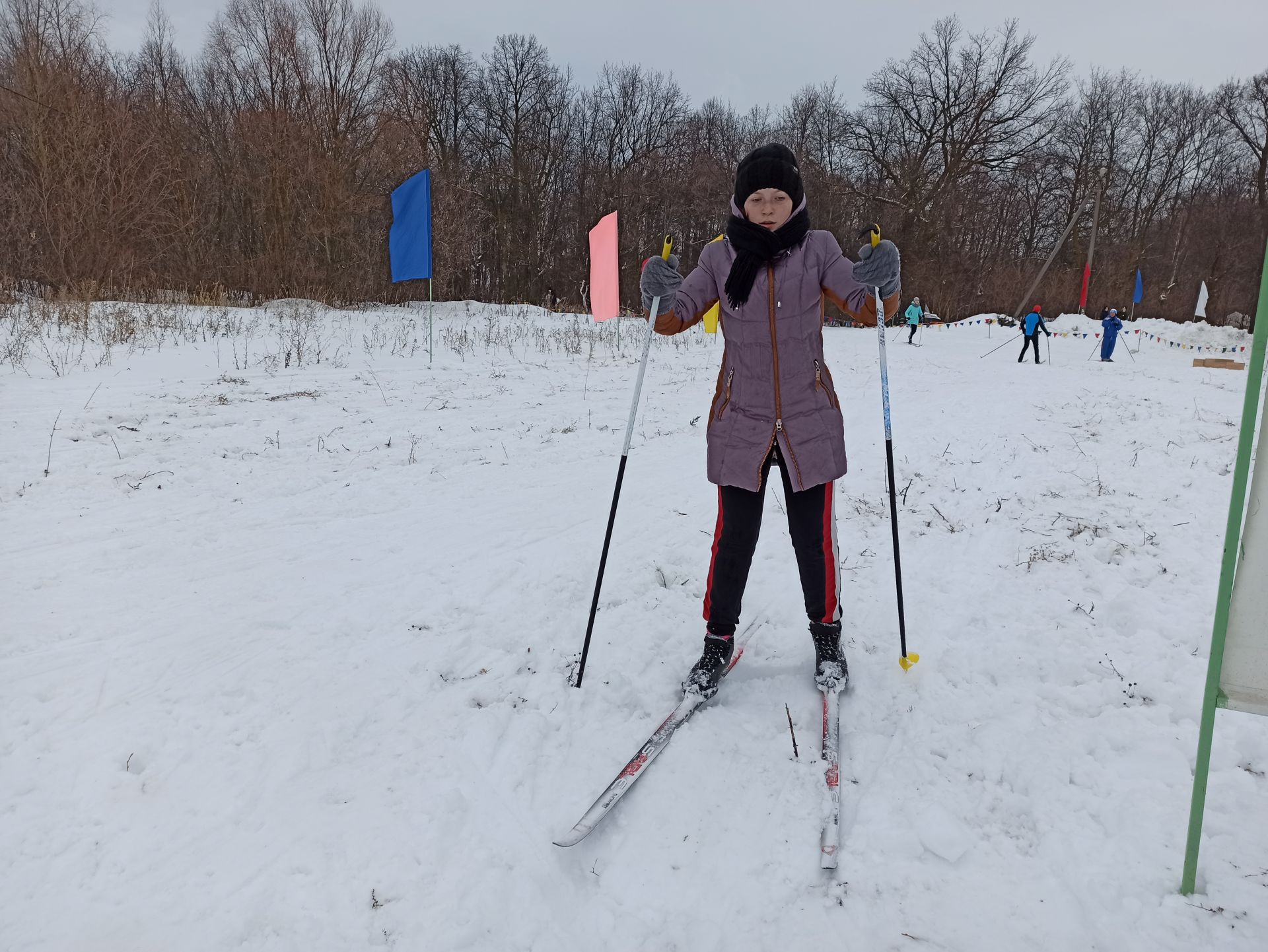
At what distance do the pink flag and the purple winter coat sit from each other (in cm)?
617

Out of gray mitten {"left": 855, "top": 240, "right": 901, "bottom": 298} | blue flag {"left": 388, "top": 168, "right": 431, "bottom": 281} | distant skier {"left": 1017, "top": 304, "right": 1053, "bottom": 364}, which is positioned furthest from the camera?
distant skier {"left": 1017, "top": 304, "right": 1053, "bottom": 364}

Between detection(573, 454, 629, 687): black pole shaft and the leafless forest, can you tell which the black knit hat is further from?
the leafless forest

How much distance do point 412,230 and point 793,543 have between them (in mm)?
9600

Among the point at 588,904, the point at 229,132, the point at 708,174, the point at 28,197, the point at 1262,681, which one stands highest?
the point at 708,174

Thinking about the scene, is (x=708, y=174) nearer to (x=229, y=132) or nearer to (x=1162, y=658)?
(x=229, y=132)

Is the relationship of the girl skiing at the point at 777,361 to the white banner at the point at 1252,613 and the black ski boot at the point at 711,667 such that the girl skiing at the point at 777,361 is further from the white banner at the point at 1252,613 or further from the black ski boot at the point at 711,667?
the white banner at the point at 1252,613

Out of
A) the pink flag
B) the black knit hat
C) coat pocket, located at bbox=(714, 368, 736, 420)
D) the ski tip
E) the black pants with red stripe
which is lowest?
the ski tip

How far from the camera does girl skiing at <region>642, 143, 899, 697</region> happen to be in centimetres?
247

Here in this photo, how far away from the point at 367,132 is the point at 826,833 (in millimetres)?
22105

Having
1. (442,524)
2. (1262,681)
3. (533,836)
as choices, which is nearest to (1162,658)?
(1262,681)

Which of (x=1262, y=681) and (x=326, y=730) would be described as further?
(x=326, y=730)

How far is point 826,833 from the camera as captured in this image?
1974 millimetres

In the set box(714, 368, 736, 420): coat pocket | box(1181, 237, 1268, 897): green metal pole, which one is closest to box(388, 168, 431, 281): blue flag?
box(714, 368, 736, 420): coat pocket

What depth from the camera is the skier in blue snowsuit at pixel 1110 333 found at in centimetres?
1598
